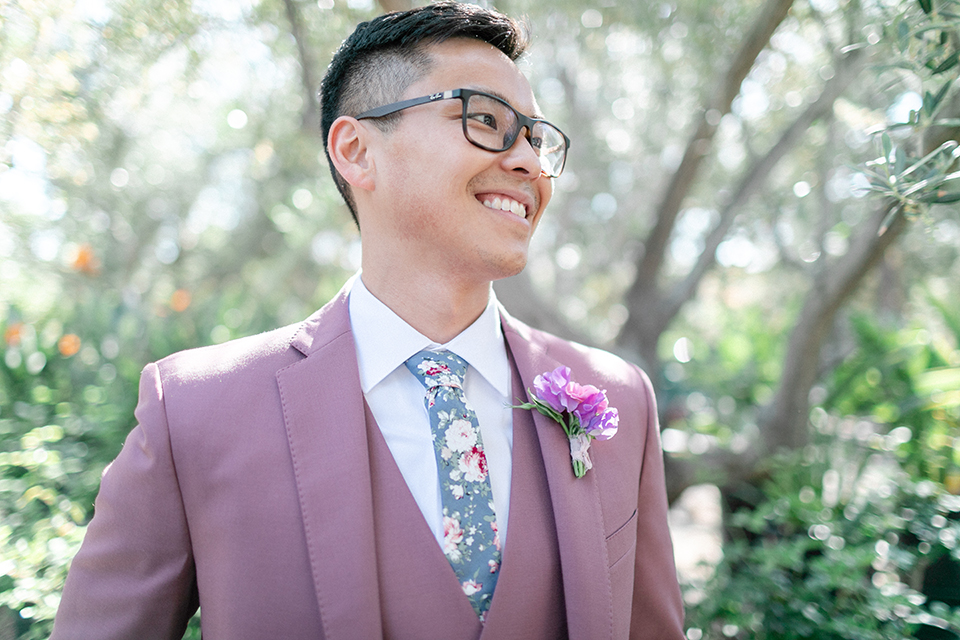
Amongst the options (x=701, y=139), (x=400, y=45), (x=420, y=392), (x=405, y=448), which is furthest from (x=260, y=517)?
(x=701, y=139)

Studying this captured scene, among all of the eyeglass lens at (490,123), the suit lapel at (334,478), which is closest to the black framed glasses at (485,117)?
the eyeglass lens at (490,123)

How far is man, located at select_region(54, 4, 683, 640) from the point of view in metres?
1.26

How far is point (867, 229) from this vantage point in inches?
107

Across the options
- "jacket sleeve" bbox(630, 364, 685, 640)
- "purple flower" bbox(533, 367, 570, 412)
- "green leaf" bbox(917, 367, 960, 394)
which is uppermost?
"purple flower" bbox(533, 367, 570, 412)

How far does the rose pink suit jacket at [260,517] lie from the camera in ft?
4.08

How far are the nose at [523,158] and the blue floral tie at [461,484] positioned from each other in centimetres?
52

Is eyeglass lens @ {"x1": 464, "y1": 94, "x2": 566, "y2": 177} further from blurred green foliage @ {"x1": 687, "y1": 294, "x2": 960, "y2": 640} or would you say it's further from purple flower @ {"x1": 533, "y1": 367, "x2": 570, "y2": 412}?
blurred green foliage @ {"x1": 687, "y1": 294, "x2": 960, "y2": 640}

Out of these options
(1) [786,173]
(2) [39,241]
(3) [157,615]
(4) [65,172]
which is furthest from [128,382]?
(1) [786,173]

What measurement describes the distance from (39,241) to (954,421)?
16.7 feet

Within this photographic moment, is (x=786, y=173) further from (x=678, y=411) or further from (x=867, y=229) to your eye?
(x=867, y=229)

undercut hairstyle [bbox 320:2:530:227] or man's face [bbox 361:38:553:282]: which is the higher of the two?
undercut hairstyle [bbox 320:2:530:227]

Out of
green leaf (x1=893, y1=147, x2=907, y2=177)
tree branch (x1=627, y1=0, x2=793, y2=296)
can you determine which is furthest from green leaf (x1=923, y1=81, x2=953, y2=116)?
tree branch (x1=627, y1=0, x2=793, y2=296)

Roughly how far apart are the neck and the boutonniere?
11.5 inches

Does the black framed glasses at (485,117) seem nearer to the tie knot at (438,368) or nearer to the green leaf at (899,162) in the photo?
the tie knot at (438,368)
